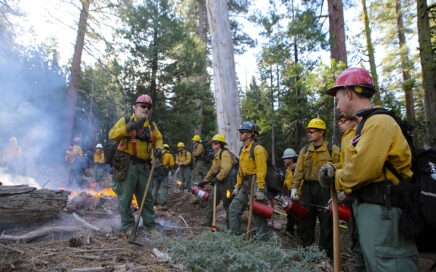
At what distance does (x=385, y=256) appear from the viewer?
5.82 ft

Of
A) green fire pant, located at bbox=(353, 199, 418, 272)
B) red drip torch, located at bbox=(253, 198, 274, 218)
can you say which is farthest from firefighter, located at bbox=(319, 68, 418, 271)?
red drip torch, located at bbox=(253, 198, 274, 218)

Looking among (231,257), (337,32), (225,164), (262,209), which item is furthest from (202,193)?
(337,32)

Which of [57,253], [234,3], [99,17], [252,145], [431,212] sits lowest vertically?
[57,253]

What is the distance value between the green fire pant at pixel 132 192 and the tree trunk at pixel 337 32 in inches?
312

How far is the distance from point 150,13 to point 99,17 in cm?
311

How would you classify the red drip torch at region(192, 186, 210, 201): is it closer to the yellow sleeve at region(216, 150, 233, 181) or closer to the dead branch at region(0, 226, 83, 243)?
the yellow sleeve at region(216, 150, 233, 181)

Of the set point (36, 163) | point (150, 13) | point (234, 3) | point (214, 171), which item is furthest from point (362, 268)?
point (36, 163)

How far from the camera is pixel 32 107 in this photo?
20.6 meters

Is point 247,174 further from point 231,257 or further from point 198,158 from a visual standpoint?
point 198,158

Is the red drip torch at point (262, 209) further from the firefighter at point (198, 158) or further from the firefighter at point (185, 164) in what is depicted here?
the firefighter at point (185, 164)

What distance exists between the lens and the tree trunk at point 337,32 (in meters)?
9.03

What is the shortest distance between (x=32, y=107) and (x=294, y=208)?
76.4 feet

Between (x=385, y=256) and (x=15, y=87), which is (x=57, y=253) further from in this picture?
(x=15, y=87)

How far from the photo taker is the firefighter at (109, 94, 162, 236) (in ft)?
14.9
